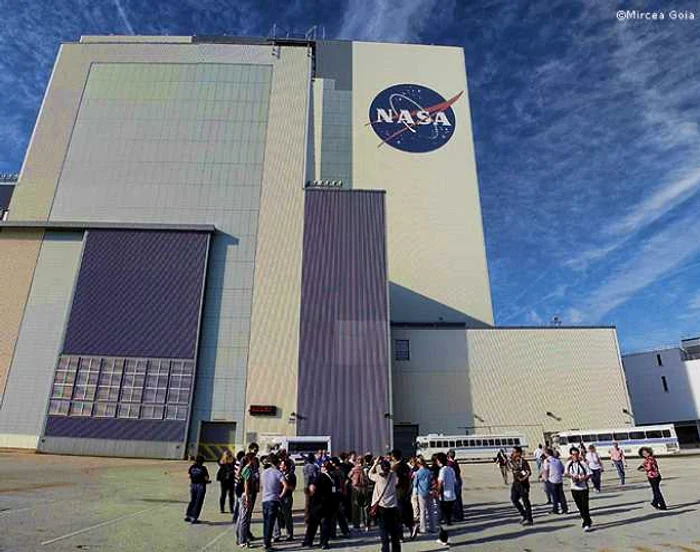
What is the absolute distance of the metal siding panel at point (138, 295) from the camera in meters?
35.4

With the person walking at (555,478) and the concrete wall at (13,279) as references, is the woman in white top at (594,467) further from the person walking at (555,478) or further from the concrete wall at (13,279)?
the concrete wall at (13,279)

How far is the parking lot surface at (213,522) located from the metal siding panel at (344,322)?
15.4 metres

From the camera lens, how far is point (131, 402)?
34.0 metres

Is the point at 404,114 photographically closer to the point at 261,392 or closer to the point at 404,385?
the point at 404,385

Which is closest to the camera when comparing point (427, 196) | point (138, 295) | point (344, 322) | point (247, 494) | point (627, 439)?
point (247, 494)

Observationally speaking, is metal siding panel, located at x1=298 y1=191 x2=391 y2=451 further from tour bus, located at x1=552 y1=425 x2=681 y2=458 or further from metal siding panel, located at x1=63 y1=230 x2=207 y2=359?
tour bus, located at x1=552 y1=425 x2=681 y2=458

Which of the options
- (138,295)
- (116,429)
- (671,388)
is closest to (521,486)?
(116,429)

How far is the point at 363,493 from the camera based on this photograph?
42.5 ft

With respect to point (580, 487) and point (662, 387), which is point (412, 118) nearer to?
point (662, 387)

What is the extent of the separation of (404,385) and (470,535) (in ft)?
100

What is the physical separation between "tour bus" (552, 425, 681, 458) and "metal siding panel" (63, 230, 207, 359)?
1298 inches

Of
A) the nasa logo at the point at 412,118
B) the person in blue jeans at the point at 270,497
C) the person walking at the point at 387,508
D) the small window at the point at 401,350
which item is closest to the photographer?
the person walking at the point at 387,508

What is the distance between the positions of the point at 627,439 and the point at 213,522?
40922 mm

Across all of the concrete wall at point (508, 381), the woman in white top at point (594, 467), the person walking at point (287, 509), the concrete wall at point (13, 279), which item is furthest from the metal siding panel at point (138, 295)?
the woman in white top at point (594, 467)
